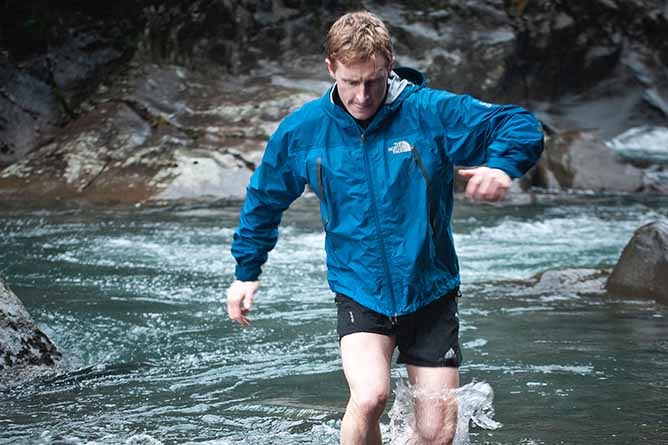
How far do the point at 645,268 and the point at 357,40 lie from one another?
5664 mm

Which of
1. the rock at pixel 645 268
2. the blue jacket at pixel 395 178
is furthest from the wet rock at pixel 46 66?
the blue jacket at pixel 395 178

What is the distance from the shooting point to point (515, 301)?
8555 millimetres

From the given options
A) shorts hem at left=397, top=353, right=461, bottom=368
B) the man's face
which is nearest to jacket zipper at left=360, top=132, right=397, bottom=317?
the man's face

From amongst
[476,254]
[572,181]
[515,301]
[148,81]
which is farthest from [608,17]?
[515,301]

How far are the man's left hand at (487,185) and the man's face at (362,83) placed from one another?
1.68ft

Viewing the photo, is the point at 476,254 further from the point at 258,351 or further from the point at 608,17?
the point at 608,17

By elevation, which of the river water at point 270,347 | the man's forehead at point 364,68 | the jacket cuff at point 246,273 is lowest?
the river water at point 270,347

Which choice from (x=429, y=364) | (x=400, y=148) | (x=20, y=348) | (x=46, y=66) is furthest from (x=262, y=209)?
(x=46, y=66)

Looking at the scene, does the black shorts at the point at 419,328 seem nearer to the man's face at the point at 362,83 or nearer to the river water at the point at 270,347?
the river water at the point at 270,347

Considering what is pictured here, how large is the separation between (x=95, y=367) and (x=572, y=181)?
1266cm

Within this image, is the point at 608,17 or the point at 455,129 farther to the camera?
the point at 608,17

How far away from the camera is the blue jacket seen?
12.3 ft

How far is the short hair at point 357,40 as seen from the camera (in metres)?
3.56

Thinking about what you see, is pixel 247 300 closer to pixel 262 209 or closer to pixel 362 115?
pixel 262 209
